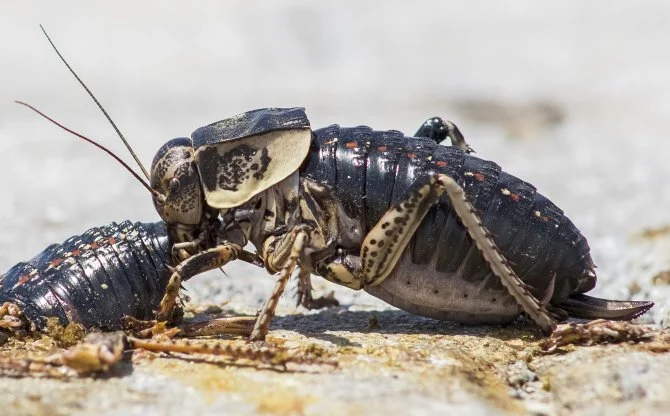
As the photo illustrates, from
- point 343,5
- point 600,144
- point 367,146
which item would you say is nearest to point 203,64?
point 343,5

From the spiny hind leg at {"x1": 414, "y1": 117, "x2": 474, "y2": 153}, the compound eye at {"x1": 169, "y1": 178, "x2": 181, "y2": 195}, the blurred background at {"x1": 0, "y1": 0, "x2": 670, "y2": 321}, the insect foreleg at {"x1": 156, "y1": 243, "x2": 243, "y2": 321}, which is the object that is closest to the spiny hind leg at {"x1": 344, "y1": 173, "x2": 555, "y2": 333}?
the insect foreleg at {"x1": 156, "y1": 243, "x2": 243, "y2": 321}

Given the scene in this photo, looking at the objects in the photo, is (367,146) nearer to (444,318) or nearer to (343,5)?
(444,318)

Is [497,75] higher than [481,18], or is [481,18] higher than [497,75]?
[481,18]

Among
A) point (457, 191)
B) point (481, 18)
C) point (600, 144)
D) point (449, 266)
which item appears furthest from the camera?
point (481, 18)

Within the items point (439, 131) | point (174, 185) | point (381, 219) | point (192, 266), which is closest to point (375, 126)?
point (439, 131)

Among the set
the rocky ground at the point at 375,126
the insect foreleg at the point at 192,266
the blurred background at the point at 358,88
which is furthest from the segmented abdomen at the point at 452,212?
the blurred background at the point at 358,88

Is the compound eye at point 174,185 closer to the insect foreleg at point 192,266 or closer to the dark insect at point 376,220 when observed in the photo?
the dark insect at point 376,220

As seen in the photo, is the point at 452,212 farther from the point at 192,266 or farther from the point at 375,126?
the point at 375,126
